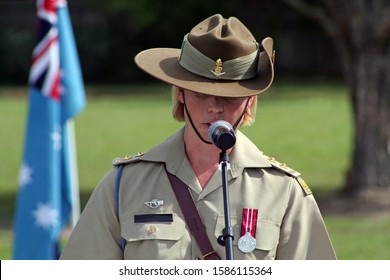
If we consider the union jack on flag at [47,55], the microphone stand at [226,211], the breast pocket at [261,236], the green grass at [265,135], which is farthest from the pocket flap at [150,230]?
the green grass at [265,135]

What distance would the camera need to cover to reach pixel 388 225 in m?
12.5

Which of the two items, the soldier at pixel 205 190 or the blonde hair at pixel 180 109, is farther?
the blonde hair at pixel 180 109

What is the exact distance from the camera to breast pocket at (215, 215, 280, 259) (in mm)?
3525

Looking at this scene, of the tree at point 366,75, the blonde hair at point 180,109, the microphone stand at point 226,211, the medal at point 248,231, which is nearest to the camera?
the microphone stand at point 226,211

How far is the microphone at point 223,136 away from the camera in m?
3.29

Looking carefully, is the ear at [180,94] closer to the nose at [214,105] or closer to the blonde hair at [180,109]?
the blonde hair at [180,109]

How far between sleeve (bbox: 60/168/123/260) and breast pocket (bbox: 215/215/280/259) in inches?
13.4

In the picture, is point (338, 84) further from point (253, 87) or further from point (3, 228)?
point (253, 87)

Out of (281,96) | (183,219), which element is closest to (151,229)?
(183,219)

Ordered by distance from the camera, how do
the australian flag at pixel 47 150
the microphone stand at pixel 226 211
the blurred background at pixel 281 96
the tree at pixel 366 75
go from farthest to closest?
the blurred background at pixel 281 96 → the tree at pixel 366 75 → the australian flag at pixel 47 150 → the microphone stand at pixel 226 211

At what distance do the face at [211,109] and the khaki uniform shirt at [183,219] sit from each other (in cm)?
15

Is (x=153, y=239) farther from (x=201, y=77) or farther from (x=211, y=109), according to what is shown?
(x=201, y=77)

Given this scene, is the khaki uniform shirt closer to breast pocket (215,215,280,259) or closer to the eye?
breast pocket (215,215,280,259)

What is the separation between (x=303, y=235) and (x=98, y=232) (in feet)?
2.17
